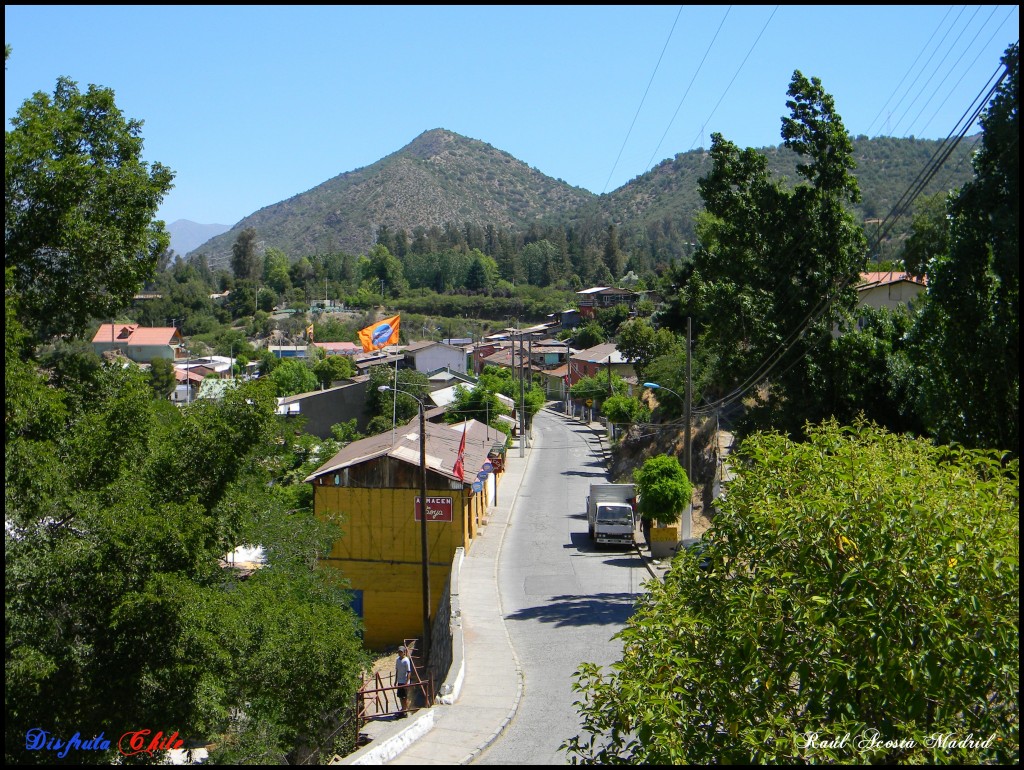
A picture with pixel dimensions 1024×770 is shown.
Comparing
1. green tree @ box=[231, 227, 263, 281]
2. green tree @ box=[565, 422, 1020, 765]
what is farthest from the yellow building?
green tree @ box=[231, 227, 263, 281]

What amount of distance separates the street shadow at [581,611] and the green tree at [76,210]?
1156 cm

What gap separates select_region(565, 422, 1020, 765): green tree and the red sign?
19882mm

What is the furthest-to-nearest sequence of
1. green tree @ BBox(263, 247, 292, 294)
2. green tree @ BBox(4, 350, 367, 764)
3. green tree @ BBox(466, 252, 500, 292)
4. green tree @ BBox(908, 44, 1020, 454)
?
green tree @ BBox(466, 252, 500, 292) → green tree @ BBox(263, 247, 292, 294) → green tree @ BBox(908, 44, 1020, 454) → green tree @ BBox(4, 350, 367, 764)

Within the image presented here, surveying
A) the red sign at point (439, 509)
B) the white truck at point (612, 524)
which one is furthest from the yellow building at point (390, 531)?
the white truck at point (612, 524)

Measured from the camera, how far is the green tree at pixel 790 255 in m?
23.9

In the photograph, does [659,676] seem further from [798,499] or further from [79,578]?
[79,578]

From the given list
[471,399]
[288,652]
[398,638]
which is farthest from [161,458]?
[471,399]

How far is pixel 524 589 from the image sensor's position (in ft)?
78.0

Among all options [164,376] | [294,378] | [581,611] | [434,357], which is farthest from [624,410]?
[581,611]

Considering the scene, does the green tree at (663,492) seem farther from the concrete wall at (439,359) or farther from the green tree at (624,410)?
the concrete wall at (439,359)

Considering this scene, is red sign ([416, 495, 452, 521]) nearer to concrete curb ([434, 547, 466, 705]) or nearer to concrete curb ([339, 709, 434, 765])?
concrete curb ([434, 547, 466, 705])

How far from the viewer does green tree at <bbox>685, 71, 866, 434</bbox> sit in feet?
78.3

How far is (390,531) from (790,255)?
14.5m

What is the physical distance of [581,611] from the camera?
2105 cm
